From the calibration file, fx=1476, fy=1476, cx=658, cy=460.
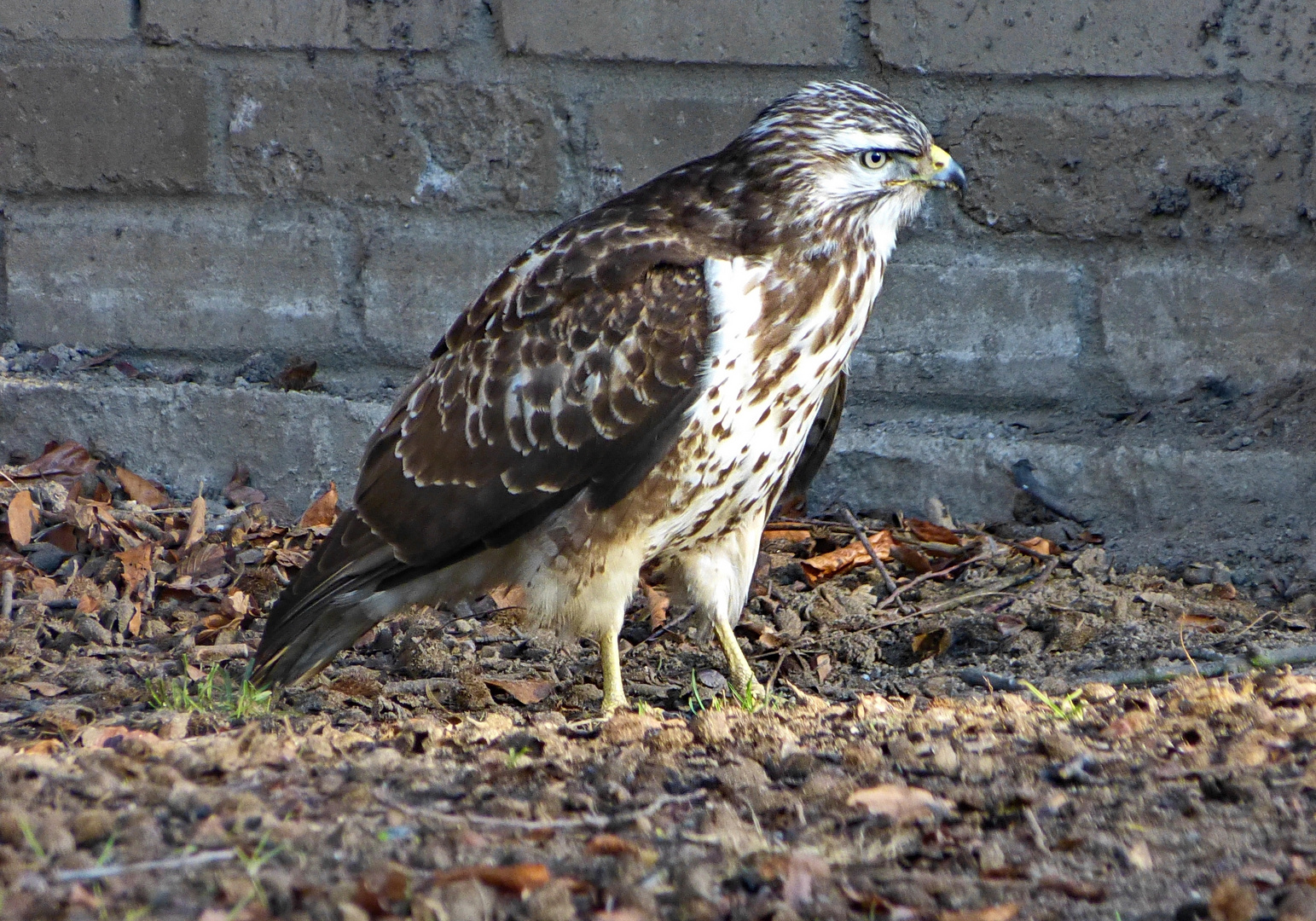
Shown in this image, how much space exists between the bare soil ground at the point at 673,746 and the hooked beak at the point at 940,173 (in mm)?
1238

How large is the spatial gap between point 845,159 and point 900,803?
188cm

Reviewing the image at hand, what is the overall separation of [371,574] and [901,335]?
207 centimetres

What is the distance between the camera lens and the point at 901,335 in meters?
4.93

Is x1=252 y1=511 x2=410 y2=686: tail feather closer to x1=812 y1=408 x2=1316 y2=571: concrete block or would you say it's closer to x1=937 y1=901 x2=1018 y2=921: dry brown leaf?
x1=812 y1=408 x2=1316 y2=571: concrete block

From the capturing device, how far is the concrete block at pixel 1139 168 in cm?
463

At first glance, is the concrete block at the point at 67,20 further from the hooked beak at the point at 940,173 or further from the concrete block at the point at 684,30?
the hooked beak at the point at 940,173

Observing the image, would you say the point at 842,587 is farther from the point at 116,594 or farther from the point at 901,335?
the point at 116,594

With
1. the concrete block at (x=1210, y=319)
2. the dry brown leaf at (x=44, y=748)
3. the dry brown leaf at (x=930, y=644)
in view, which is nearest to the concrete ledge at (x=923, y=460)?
the concrete block at (x=1210, y=319)

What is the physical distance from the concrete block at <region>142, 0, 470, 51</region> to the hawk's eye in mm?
1748

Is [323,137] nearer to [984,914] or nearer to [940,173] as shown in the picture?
[940,173]

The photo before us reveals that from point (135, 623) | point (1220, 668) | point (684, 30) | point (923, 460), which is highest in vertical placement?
point (684, 30)

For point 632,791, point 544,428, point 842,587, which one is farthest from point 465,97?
point 632,791

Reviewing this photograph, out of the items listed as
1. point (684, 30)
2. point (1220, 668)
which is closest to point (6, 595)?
point (684, 30)

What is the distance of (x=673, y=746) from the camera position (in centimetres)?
276
